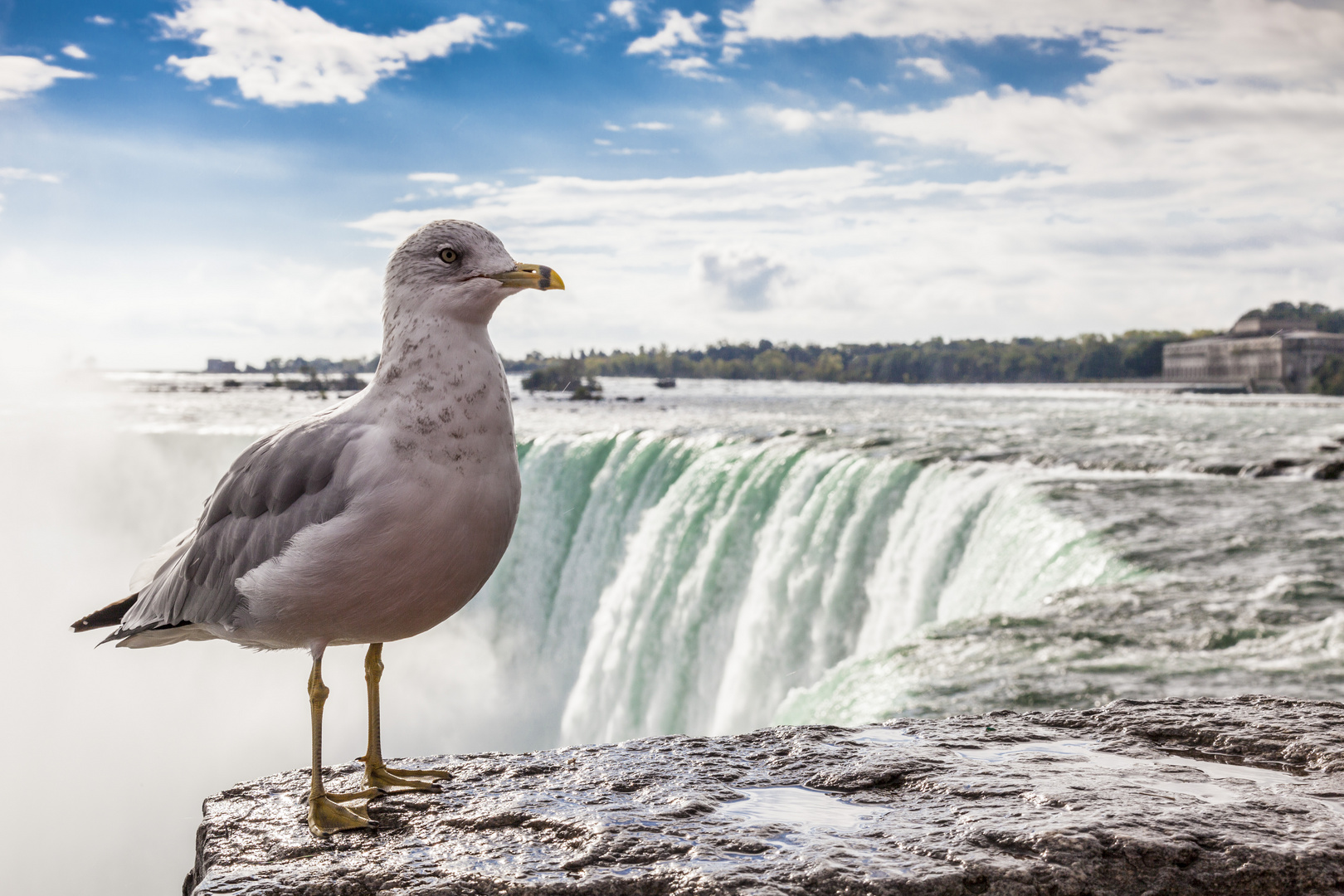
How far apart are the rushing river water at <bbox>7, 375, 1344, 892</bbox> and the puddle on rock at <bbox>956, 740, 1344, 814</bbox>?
10.4 feet

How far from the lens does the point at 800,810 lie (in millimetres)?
2340

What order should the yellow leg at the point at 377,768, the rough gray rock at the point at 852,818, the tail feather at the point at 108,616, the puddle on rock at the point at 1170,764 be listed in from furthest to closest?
the tail feather at the point at 108,616 → the yellow leg at the point at 377,768 → the puddle on rock at the point at 1170,764 → the rough gray rock at the point at 852,818

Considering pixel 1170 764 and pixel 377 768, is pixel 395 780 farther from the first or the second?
pixel 1170 764

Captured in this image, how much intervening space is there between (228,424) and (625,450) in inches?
750

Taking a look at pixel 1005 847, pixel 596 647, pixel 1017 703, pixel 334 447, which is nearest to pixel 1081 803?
pixel 1005 847

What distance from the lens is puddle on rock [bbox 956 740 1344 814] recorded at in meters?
2.38

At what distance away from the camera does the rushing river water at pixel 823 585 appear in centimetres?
696

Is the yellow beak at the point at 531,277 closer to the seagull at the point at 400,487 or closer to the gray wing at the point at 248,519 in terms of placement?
the seagull at the point at 400,487

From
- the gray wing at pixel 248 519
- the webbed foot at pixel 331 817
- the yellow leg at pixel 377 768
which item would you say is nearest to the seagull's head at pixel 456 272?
the gray wing at pixel 248 519

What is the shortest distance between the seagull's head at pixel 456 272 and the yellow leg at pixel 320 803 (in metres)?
0.83

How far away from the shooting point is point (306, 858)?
7.27ft

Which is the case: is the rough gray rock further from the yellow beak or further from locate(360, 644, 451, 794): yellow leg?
the yellow beak

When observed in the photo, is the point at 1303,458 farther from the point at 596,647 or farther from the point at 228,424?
the point at 228,424

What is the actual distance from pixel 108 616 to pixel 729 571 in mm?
11582
